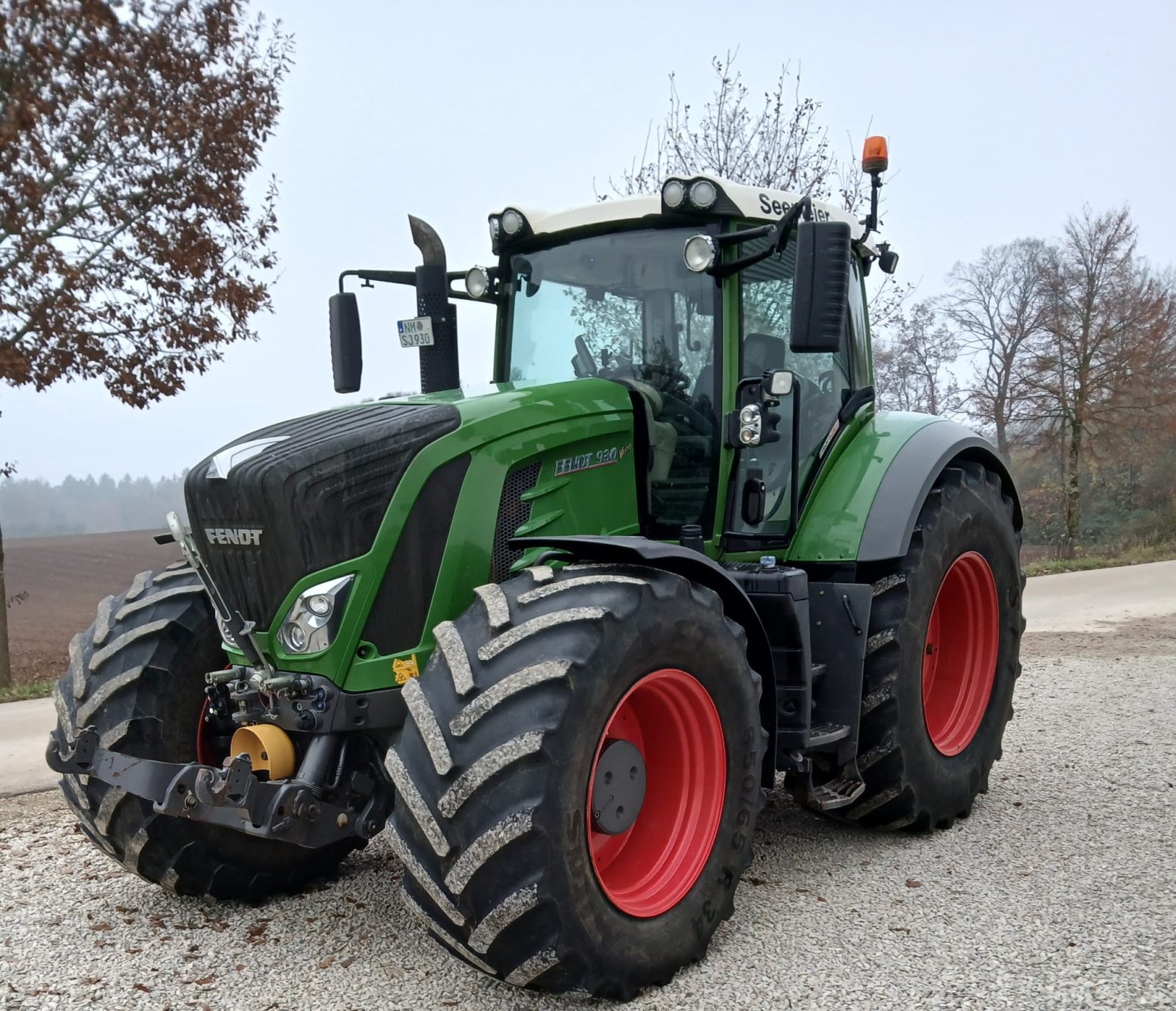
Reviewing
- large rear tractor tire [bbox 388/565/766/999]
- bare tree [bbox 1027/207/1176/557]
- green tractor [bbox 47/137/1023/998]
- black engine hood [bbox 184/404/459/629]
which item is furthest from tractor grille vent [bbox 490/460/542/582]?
bare tree [bbox 1027/207/1176/557]

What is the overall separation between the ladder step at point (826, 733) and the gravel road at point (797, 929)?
54 centimetres

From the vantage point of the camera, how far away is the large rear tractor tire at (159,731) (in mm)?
3631

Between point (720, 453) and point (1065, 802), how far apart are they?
246 centimetres

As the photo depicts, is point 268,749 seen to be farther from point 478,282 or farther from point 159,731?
point 478,282

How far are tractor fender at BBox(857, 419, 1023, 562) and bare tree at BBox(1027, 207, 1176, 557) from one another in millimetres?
17471

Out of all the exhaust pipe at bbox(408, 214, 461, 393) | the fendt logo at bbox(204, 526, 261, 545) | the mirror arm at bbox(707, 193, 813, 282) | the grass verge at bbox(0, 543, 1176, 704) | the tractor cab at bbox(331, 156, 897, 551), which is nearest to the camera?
the fendt logo at bbox(204, 526, 261, 545)

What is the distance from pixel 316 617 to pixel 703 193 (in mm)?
2135

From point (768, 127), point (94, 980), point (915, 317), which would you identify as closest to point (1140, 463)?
point (915, 317)

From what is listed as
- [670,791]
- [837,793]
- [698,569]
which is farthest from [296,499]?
[837,793]

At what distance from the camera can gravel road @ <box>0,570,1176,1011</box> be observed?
3.07 metres

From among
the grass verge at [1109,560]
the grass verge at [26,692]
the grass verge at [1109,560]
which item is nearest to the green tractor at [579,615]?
the grass verge at [26,692]

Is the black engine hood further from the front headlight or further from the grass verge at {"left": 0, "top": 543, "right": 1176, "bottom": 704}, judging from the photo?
→ the grass verge at {"left": 0, "top": 543, "right": 1176, "bottom": 704}

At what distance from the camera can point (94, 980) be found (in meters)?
3.27

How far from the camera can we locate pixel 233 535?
11.0 ft
